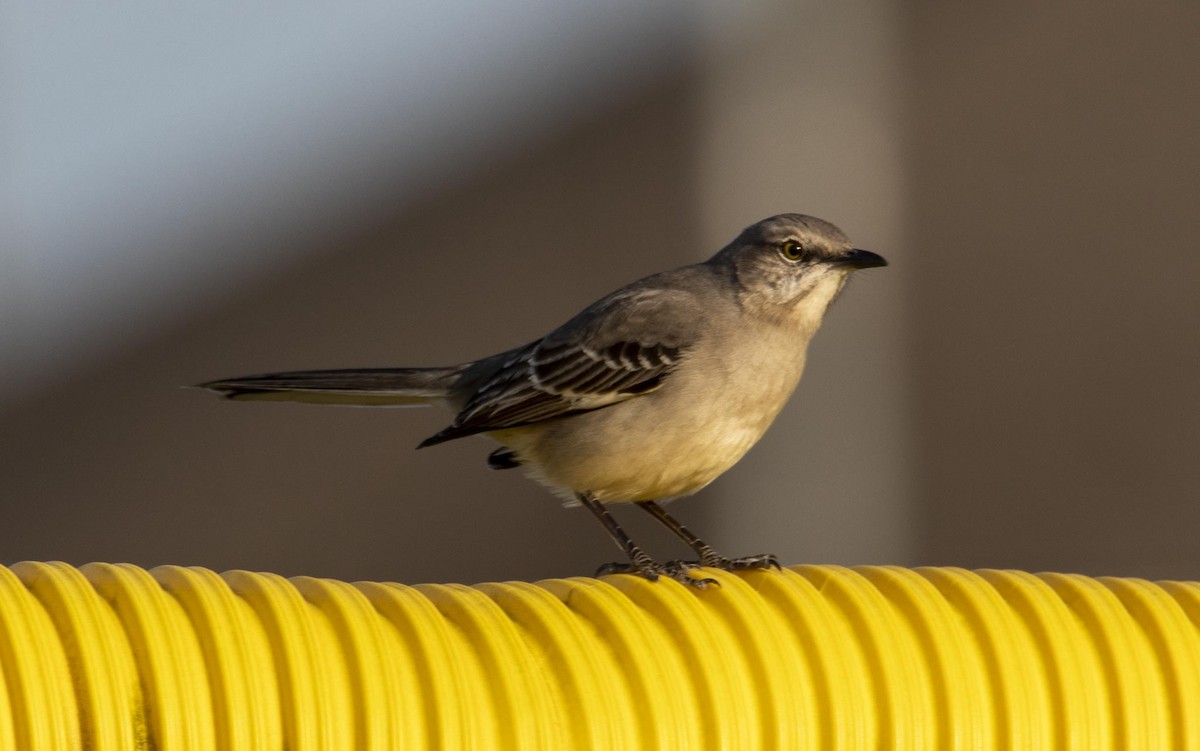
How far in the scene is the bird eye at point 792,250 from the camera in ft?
17.8

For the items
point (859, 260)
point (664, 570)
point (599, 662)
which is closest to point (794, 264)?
point (859, 260)

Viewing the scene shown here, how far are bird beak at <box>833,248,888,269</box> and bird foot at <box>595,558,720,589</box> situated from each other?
1420mm

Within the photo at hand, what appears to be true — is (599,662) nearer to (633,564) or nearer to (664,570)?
(664,570)

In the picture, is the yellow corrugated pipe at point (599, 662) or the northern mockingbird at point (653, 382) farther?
the northern mockingbird at point (653, 382)

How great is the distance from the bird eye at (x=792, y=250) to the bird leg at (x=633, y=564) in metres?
1.13

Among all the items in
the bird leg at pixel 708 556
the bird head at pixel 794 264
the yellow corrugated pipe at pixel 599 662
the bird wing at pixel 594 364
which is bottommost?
the bird leg at pixel 708 556

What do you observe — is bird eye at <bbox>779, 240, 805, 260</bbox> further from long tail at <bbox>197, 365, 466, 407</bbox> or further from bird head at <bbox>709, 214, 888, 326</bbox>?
long tail at <bbox>197, 365, 466, 407</bbox>

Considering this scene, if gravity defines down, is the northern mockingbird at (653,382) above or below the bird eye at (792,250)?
below

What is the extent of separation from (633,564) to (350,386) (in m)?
1.34

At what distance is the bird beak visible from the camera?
5281 mm

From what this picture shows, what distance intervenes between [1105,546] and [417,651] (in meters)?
9.98

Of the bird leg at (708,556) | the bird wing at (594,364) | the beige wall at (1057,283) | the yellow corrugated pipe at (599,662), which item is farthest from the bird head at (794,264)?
the beige wall at (1057,283)

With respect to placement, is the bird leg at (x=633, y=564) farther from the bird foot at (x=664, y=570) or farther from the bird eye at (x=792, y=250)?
the bird eye at (x=792, y=250)

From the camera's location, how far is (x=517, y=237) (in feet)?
45.3
